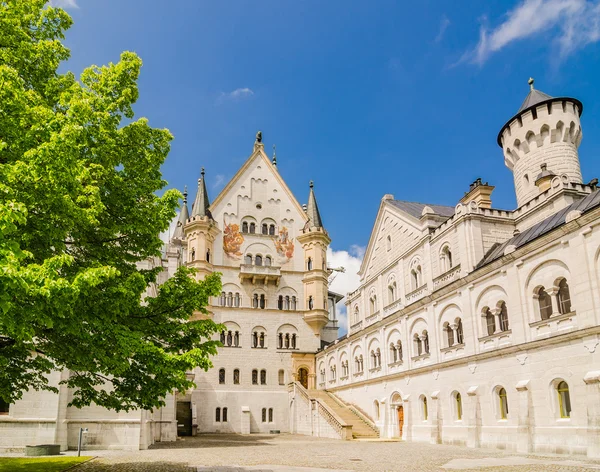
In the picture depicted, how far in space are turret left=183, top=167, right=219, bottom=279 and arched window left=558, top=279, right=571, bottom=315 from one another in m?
38.3

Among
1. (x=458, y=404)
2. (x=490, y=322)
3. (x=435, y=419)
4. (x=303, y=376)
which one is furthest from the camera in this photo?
(x=303, y=376)

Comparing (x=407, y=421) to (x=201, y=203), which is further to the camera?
(x=201, y=203)

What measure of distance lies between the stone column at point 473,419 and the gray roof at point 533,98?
24.0 metres

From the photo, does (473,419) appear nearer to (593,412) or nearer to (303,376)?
(593,412)

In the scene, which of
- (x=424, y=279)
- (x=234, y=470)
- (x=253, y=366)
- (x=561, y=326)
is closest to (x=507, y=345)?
(x=561, y=326)

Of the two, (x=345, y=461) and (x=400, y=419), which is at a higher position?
(x=400, y=419)

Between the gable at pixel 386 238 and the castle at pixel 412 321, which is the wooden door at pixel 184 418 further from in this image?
the gable at pixel 386 238

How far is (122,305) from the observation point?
11852mm

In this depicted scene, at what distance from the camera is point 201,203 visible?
58.4 metres

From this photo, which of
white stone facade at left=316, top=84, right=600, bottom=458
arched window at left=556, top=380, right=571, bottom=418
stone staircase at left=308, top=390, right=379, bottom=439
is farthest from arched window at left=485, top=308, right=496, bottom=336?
stone staircase at left=308, top=390, right=379, bottom=439

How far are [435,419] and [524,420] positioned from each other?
27.7 ft

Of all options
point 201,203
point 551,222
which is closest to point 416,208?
point 551,222

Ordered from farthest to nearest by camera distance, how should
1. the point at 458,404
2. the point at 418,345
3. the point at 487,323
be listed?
the point at 418,345
the point at 458,404
the point at 487,323

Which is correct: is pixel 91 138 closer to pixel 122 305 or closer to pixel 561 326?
pixel 122 305
